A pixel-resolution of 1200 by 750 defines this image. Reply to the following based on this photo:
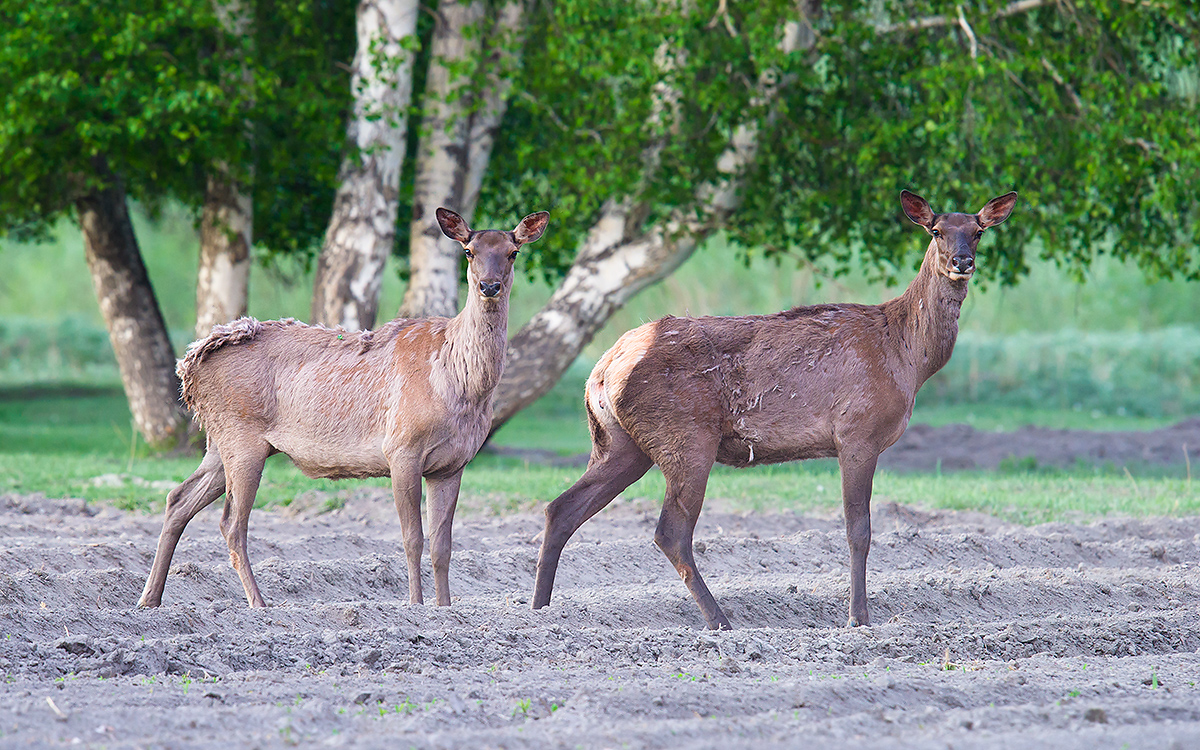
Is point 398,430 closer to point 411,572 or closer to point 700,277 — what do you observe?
point 411,572

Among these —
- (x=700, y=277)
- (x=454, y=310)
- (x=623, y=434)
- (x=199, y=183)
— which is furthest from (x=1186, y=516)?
(x=700, y=277)

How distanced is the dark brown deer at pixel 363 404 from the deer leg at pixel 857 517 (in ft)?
6.57

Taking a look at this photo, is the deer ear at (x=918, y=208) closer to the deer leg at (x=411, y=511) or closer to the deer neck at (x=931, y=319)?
the deer neck at (x=931, y=319)

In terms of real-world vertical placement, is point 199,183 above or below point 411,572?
above

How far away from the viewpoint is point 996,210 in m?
7.36

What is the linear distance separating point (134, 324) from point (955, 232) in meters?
11.9

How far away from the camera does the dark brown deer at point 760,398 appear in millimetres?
6914

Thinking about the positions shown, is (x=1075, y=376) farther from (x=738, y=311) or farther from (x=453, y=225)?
(x=453, y=225)

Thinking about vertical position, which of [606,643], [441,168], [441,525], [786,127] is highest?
[786,127]

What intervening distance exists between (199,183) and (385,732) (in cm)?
1385

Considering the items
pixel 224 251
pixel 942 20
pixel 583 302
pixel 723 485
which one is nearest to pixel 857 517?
pixel 723 485

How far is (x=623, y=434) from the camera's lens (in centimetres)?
717

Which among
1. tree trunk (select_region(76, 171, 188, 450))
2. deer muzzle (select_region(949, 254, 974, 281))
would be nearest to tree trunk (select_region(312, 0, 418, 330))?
tree trunk (select_region(76, 171, 188, 450))

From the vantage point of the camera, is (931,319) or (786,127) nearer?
(931,319)
